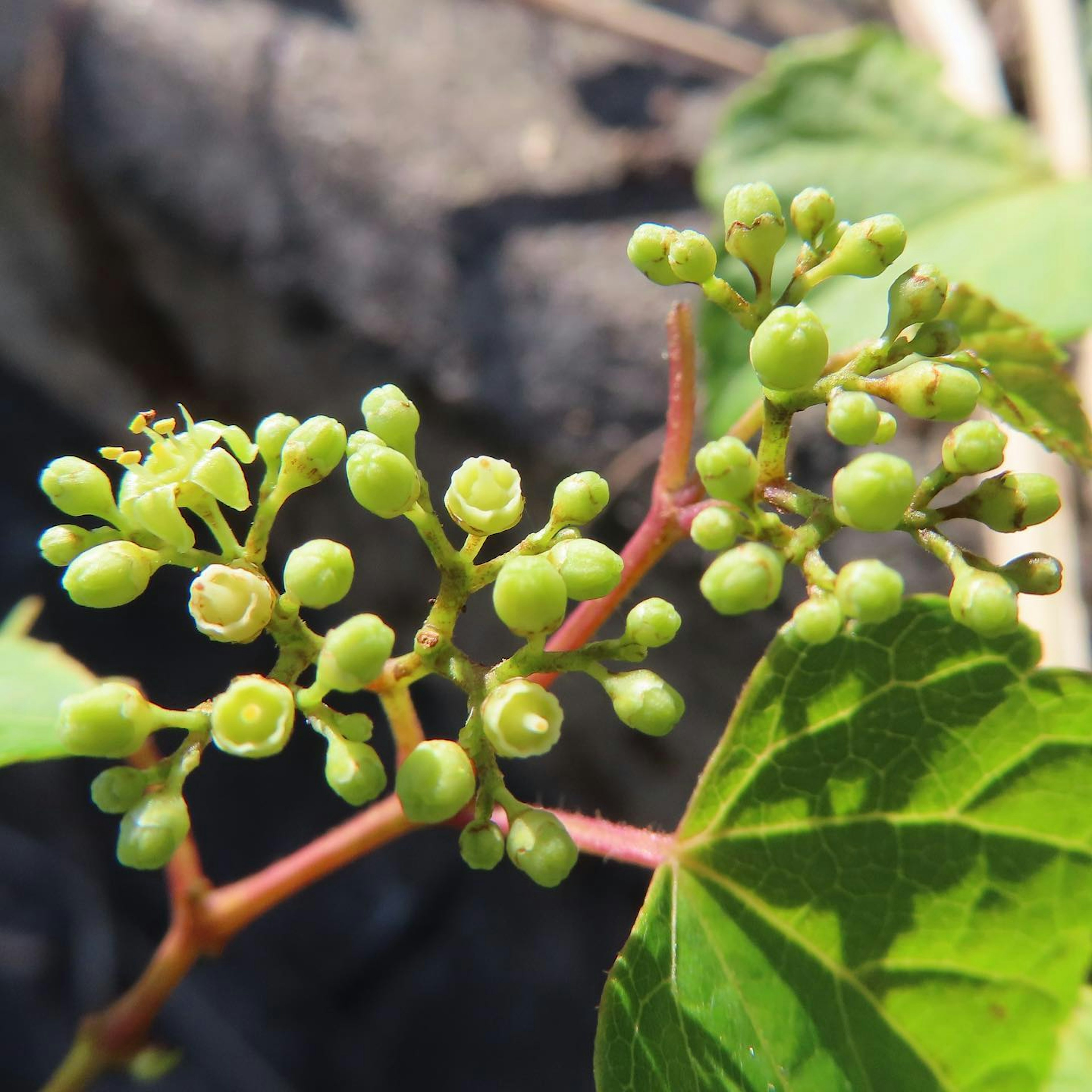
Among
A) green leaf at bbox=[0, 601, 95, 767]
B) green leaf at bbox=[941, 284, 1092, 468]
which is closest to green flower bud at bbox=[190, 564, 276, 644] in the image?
green leaf at bbox=[0, 601, 95, 767]

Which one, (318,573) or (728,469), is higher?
(728,469)

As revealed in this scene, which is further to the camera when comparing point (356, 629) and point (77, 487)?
point (77, 487)

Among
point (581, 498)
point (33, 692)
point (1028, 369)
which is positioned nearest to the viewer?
point (581, 498)

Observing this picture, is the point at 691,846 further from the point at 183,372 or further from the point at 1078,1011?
the point at 183,372

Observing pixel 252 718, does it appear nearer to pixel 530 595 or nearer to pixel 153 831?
pixel 153 831

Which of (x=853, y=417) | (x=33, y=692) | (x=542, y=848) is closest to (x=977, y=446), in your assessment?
(x=853, y=417)

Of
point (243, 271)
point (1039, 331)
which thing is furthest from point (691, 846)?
point (243, 271)
